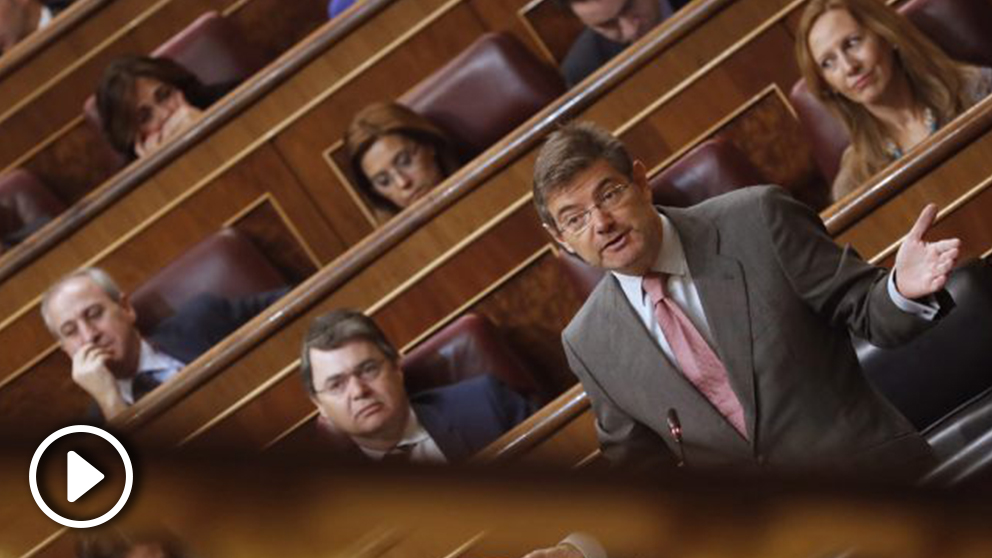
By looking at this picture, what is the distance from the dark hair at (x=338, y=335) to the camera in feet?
2.73

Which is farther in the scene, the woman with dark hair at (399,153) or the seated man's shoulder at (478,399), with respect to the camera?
the woman with dark hair at (399,153)

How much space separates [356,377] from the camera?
2.71ft

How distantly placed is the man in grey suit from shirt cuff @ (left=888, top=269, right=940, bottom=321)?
1cm

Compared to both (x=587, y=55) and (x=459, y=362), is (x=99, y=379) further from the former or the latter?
(x=587, y=55)

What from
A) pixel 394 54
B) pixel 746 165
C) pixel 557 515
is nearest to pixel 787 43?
pixel 746 165

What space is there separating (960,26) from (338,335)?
0.38m

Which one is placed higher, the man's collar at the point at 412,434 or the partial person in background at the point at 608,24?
the partial person in background at the point at 608,24

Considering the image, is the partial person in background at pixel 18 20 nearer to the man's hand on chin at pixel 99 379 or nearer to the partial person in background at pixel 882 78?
the man's hand on chin at pixel 99 379

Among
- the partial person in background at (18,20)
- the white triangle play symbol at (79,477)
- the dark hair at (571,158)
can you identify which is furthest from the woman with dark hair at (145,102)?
the white triangle play symbol at (79,477)

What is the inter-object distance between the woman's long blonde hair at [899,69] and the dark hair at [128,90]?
494mm

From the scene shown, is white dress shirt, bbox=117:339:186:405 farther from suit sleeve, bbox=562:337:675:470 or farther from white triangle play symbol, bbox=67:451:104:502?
white triangle play symbol, bbox=67:451:104:502

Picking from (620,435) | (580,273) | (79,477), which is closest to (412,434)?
(580,273)

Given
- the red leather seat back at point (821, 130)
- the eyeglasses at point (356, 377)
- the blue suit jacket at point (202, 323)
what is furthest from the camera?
the blue suit jacket at point (202, 323)

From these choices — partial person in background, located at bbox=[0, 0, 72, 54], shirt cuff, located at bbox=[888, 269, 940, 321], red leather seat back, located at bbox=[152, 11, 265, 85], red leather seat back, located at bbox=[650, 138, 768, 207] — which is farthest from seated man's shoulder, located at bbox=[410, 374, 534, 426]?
partial person in background, located at bbox=[0, 0, 72, 54]
